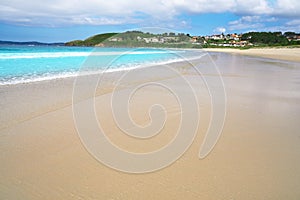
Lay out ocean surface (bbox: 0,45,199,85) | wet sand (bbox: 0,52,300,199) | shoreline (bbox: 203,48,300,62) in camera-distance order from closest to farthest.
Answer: wet sand (bbox: 0,52,300,199) → ocean surface (bbox: 0,45,199,85) → shoreline (bbox: 203,48,300,62)

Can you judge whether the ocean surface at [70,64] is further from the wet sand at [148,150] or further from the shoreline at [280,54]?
the shoreline at [280,54]

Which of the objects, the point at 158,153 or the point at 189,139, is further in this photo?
the point at 189,139

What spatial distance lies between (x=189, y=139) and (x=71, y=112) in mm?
2250

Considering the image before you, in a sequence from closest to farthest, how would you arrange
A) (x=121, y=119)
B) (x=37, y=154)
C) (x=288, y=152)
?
(x=37, y=154) < (x=288, y=152) < (x=121, y=119)

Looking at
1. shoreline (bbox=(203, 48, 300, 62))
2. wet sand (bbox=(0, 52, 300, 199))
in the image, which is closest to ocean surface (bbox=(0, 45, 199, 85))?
wet sand (bbox=(0, 52, 300, 199))

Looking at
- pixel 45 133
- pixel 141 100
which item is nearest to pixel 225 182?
pixel 45 133

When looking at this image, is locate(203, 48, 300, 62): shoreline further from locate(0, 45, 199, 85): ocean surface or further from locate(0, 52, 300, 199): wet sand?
locate(0, 52, 300, 199): wet sand

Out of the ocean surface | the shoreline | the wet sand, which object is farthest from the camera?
the shoreline

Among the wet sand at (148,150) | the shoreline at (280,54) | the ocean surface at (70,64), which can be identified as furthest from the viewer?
the shoreline at (280,54)

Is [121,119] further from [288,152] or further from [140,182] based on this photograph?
[288,152]

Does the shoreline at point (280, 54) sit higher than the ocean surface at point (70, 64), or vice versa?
the ocean surface at point (70, 64)

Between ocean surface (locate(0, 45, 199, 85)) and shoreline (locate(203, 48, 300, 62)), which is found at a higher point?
ocean surface (locate(0, 45, 199, 85))

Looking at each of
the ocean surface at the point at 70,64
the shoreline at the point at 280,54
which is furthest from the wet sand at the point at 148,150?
the shoreline at the point at 280,54

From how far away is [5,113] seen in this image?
13.4ft
